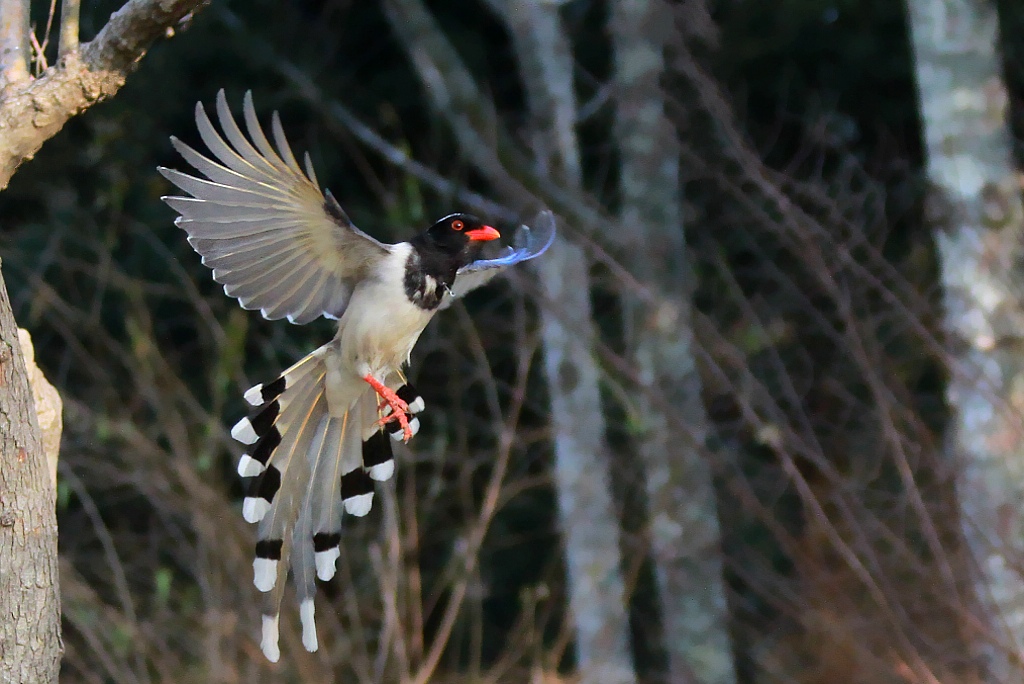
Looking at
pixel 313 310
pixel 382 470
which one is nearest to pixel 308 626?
pixel 382 470

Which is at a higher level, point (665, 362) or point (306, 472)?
point (306, 472)

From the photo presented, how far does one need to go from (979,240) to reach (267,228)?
2.70 meters

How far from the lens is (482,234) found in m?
3.10

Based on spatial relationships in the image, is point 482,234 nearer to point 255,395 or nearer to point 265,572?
point 255,395

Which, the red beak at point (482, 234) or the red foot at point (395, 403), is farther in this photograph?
the red beak at point (482, 234)

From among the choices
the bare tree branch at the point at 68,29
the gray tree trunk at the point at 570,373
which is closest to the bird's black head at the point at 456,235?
the bare tree branch at the point at 68,29

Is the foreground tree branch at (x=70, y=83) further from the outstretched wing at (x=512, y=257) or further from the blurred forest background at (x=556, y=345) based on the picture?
the blurred forest background at (x=556, y=345)

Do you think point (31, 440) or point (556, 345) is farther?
point (556, 345)

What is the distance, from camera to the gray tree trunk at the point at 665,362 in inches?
225

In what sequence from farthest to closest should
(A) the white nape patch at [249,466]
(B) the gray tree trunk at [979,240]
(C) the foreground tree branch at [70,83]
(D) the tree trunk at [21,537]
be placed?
(B) the gray tree trunk at [979,240]
(A) the white nape patch at [249,466]
(C) the foreground tree branch at [70,83]
(D) the tree trunk at [21,537]

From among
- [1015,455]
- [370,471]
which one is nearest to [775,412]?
[370,471]

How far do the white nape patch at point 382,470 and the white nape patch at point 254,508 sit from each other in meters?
0.30

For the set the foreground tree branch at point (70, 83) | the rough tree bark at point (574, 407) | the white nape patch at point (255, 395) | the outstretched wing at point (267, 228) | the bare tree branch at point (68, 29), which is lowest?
the rough tree bark at point (574, 407)

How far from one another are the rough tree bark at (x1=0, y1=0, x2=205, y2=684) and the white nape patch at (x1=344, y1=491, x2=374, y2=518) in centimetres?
96
